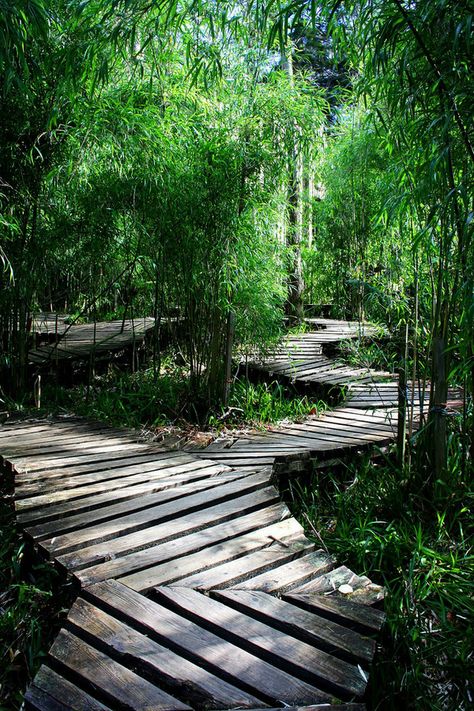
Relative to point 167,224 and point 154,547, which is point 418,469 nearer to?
point 154,547

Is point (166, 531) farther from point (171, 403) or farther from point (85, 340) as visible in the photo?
point (85, 340)

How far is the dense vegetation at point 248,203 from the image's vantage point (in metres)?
2.36

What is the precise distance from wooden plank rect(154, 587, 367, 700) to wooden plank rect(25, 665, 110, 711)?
0.41 metres

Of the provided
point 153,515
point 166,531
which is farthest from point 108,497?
point 166,531

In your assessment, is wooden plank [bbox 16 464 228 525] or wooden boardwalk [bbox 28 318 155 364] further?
wooden boardwalk [bbox 28 318 155 364]

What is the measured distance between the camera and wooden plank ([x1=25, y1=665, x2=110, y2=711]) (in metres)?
1.63

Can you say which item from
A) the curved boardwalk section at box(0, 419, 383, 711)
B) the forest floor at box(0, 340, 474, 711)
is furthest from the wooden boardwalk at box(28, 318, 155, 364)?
the curved boardwalk section at box(0, 419, 383, 711)

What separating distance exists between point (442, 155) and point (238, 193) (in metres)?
1.94

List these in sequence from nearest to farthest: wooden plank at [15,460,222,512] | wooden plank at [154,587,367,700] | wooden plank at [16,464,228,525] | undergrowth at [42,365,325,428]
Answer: wooden plank at [154,587,367,700]
wooden plank at [16,464,228,525]
wooden plank at [15,460,222,512]
undergrowth at [42,365,325,428]

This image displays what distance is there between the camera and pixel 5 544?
294cm

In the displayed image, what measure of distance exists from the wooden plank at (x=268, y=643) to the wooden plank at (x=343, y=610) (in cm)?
18

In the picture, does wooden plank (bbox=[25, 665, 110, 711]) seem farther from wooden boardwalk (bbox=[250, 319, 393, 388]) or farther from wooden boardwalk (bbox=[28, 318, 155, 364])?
wooden boardwalk (bbox=[28, 318, 155, 364])

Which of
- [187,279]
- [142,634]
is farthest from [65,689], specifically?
[187,279]

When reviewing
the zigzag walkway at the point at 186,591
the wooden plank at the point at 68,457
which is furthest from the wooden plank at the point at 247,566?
the wooden plank at the point at 68,457
